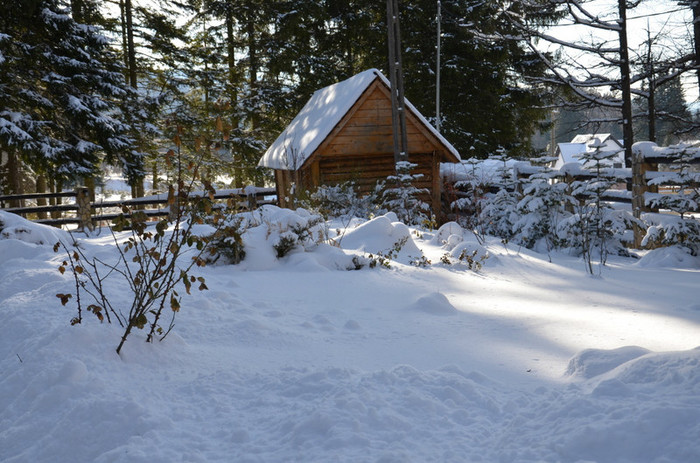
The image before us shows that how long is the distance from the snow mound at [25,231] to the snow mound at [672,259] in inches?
313

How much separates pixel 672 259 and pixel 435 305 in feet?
13.5

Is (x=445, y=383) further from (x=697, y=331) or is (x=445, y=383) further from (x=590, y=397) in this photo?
(x=697, y=331)

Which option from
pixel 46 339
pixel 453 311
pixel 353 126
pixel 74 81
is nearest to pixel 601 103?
pixel 353 126

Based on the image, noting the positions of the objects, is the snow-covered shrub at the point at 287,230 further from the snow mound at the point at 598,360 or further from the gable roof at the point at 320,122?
the gable roof at the point at 320,122

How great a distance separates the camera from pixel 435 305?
174 inches

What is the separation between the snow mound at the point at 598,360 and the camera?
9.14 ft

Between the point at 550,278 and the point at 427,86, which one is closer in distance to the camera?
the point at 550,278

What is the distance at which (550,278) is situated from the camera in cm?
588

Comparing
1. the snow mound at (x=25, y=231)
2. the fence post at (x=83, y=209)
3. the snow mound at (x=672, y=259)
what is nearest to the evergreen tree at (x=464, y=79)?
the fence post at (x=83, y=209)

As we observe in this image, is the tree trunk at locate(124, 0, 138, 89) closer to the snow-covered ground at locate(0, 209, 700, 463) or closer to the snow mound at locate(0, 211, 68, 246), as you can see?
the snow mound at locate(0, 211, 68, 246)

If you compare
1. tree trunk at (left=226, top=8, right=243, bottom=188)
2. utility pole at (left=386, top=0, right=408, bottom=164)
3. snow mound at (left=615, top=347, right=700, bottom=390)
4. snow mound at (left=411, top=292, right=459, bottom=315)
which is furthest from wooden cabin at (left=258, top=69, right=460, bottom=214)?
snow mound at (left=615, top=347, right=700, bottom=390)

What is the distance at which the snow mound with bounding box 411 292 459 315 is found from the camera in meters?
4.38

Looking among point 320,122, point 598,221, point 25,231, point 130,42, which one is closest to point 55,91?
point 130,42

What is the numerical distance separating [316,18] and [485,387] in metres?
21.8
